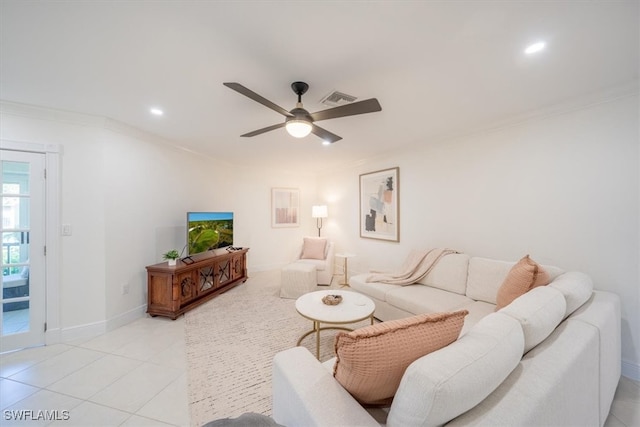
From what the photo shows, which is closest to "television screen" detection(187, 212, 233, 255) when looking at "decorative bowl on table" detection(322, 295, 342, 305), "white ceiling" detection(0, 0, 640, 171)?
"white ceiling" detection(0, 0, 640, 171)

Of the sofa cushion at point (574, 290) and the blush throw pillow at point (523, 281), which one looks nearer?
the sofa cushion at point (574, 290)

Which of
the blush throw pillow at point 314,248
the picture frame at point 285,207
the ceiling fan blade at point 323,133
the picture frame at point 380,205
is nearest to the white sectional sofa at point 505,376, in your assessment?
the ceiling fan blade at point 323,133

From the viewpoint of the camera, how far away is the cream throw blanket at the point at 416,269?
296 cm

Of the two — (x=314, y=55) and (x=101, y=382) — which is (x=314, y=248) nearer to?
(x=101, y=382)

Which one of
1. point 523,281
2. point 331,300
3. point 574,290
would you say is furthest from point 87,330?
point 574,290

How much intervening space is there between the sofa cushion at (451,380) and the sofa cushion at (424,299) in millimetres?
1468

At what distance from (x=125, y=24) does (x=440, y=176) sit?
3476 millimetres

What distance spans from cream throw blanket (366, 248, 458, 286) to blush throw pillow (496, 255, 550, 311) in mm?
1023

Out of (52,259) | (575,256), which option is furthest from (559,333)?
(52,259)

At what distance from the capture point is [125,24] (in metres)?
1.38

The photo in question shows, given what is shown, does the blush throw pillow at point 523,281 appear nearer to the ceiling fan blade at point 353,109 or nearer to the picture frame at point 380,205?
the ceiling fan blade at point 353,109

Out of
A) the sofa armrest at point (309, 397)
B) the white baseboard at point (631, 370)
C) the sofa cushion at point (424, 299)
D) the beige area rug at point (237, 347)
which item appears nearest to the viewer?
the sofa armrest at point (309, 397)

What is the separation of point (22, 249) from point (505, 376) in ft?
13.1

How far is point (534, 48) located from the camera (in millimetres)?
1546
